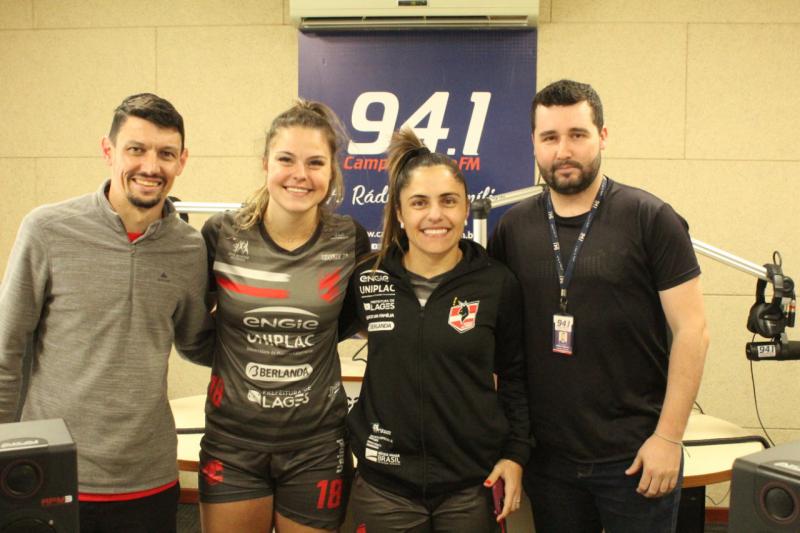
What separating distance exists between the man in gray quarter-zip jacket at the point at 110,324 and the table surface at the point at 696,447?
21.7 inches

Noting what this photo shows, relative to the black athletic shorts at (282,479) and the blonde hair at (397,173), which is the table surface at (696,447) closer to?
the black athletic shorts at (282,479)

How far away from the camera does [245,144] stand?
3.56 meters

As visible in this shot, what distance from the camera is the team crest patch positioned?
1.63m

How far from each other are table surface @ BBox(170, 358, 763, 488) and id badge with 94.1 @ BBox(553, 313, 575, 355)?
0.72 metres

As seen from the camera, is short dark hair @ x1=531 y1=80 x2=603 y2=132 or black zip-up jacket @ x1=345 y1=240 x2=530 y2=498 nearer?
black zip-up jacket @ x1=345 y1=240 x2=530 y2=498

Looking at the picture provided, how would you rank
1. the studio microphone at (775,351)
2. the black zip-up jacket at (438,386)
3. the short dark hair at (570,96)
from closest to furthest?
the black zip-up jacket at (438,386) → the short dark hair at (570,96) → the studio microphone at (775,351)

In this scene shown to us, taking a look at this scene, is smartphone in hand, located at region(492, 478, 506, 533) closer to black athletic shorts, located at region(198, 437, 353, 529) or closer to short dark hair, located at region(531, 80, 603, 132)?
black athletic shorts, located at region(198, 437, 353, 529)

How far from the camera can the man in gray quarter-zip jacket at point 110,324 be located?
1.51 m

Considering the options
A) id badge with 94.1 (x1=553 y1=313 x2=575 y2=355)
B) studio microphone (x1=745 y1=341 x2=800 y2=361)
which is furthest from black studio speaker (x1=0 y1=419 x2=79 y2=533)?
studio microphone (x1=745 y1=341 x2=800 y2=361)

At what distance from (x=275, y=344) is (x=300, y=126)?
21.9 inches

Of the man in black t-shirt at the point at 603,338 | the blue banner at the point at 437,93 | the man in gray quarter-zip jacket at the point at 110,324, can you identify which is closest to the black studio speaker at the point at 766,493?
the man in black t-shirt at the point at 603,338

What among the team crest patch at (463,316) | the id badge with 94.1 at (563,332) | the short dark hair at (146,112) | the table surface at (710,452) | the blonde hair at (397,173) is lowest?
the table surface at (710,452)

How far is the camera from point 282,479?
170 centimetres

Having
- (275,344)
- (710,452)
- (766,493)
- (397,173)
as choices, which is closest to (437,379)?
(275,344)
